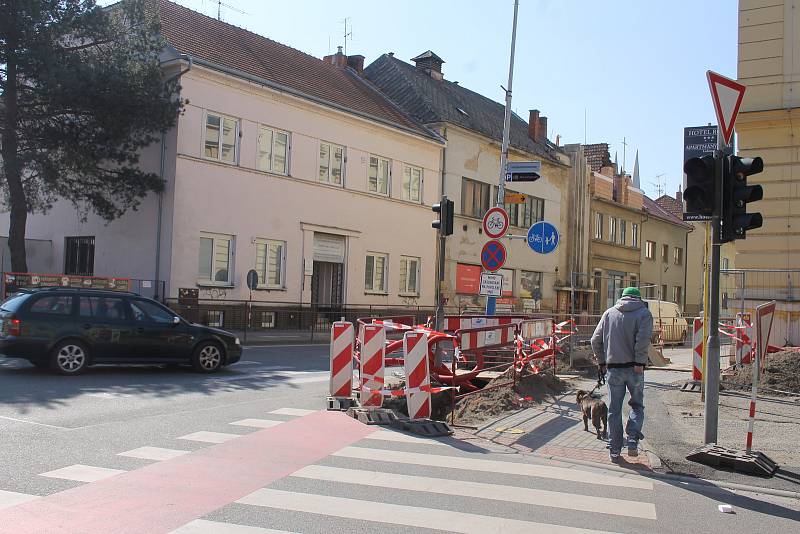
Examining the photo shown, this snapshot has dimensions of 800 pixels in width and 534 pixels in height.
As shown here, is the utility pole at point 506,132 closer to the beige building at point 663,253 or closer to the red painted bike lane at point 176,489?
the red painted bike lane at point 176,489

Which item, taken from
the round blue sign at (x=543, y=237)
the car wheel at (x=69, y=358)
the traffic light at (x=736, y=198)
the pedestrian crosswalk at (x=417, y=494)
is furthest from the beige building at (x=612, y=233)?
the pedestrian crosswalk at (x=417, y=494)

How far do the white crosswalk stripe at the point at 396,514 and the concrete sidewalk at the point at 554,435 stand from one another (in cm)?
250

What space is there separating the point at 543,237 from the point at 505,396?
20.5ft

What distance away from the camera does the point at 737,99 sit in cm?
834

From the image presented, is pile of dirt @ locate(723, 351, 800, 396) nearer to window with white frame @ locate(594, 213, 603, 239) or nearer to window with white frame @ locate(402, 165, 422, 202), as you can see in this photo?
window with white frame @ locate(402, 165, 422, 202)

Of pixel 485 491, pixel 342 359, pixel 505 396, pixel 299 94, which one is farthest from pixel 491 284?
pixel 299 94

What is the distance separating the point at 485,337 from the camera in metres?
11.1

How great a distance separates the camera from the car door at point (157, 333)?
13430mm

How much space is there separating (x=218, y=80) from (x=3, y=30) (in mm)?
6446

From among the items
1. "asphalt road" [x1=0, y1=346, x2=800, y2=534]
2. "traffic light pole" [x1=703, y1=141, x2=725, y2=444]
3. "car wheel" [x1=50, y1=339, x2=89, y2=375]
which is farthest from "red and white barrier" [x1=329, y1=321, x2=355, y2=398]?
"car wheel" [x1=50, y1=339, x2=89, y2=375]

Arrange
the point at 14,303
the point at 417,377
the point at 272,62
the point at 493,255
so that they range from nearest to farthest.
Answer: the point at 417,377
the point at 14,303
the point at 493,255
the point at 272,62

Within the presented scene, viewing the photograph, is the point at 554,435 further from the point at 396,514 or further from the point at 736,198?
the point at 396,514

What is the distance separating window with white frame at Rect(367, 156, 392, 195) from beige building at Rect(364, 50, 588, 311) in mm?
3431

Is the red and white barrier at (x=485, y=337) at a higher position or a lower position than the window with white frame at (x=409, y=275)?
lower
